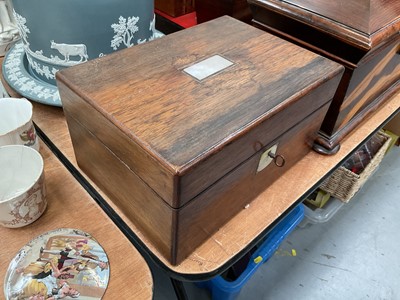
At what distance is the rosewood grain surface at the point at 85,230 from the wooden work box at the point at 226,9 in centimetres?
47

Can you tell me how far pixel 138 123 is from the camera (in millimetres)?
409

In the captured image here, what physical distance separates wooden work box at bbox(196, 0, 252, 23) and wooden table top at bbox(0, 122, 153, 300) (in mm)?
474

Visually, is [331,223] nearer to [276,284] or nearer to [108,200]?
[276,284]

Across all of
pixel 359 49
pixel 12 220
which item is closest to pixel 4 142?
pixel 12 220

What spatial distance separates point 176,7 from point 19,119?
515mm

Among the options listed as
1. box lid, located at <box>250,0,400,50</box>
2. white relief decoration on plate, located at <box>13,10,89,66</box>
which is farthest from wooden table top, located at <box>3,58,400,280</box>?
box lid, located at <box>250,0,400,50</box>

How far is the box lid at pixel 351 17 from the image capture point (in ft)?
1.73

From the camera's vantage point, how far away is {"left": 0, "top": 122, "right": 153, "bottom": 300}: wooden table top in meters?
0.47

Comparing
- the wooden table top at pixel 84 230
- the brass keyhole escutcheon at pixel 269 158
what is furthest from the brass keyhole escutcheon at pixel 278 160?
the wooden table top at pixel 84 230

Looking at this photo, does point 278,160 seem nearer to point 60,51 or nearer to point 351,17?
point 351,17

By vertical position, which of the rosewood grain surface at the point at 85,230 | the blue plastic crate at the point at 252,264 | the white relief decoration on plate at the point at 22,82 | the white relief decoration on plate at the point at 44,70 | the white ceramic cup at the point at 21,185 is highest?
the white relief decoration on plate at the point at 44,70

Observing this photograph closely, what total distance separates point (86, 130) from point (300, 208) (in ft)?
2.15

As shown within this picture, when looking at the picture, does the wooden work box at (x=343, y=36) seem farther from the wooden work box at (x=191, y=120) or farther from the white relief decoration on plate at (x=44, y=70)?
the white relief decoration on plate at (x=44, y=70)

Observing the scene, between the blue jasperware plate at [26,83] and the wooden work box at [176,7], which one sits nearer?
the blue jasperware plate at [26,83]
